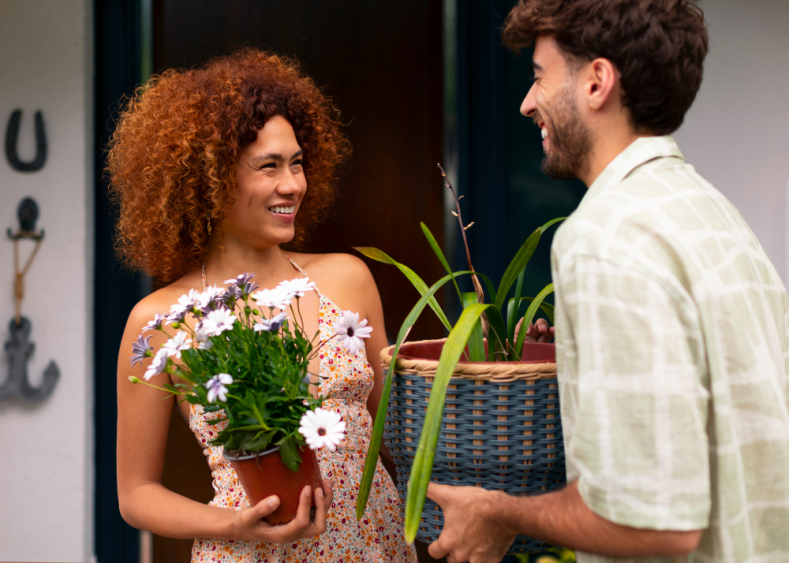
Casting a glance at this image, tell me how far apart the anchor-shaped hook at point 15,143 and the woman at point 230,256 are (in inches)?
22.7

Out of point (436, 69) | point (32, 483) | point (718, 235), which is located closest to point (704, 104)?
point (436, 69)

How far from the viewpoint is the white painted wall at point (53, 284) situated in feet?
6.41

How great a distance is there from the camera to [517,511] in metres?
0.80

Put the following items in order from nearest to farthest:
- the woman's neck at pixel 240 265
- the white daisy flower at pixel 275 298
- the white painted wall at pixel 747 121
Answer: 1. the white daisy flower at pixel 275 298
2. the woman's neck at pixel 240 265
3. the white painted wall at pixel 747 121

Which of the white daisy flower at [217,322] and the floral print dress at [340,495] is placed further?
the floral print dress at [340,495]

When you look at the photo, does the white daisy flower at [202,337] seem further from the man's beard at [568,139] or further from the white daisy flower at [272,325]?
the man's beard at [568,139]

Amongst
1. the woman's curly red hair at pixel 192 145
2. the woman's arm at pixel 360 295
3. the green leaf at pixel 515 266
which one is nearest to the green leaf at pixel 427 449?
the green leaf at pixel 515 266

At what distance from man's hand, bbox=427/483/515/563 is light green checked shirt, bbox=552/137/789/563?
113mm

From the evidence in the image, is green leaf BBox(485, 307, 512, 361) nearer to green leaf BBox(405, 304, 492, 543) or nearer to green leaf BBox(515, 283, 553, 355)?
green leaf BBox(515, 283, 553, 355)

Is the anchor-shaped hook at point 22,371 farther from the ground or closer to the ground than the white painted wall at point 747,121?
closer to the ground

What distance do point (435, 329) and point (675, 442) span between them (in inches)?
56.1

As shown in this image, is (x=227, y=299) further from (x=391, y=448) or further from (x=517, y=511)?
(x=517, y=511)

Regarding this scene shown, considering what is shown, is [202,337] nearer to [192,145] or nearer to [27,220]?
[192,145]

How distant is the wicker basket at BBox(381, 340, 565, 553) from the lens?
0.87m
